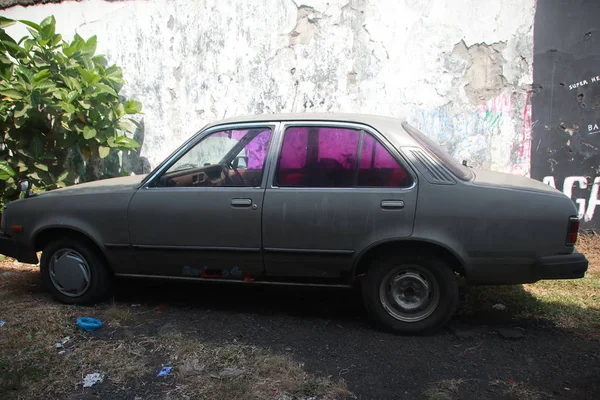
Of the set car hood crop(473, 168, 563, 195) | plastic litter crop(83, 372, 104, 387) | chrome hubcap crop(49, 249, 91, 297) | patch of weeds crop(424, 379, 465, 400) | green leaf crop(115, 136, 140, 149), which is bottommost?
plastic litter crop(83, 372, 104, 387)

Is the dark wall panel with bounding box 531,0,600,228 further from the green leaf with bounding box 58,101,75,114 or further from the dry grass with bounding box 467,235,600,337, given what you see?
the green leaf with bounding box 58,101,75,114

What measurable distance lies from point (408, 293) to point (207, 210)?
1.61 meters

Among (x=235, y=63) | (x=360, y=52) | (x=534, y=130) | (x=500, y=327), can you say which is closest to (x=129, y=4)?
(x=235, y=63)

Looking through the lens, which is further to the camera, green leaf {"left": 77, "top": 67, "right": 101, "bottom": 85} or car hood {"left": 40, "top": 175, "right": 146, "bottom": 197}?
green leaf {"left": 77, "top": 67, "right": 101, "bottom": 85}

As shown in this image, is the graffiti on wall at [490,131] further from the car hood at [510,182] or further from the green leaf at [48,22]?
the green leaf at [48,22]

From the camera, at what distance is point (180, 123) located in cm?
668

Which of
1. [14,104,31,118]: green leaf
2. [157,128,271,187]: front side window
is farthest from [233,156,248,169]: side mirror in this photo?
[14,104,31,118]: green leaf

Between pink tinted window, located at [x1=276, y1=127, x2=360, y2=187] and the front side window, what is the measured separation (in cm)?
23

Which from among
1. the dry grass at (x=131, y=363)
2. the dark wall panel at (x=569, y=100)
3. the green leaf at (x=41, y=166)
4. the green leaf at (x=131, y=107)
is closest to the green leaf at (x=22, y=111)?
the green leaf at (x=41, y=166)

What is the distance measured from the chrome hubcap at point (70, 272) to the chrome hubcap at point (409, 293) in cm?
246

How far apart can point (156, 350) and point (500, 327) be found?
2568 mm

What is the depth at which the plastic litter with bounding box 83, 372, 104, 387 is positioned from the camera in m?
3.05

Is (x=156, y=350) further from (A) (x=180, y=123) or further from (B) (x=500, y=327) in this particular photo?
(A) (x=180, y=123)

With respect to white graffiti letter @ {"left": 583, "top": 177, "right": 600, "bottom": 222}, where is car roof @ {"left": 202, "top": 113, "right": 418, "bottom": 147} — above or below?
above
